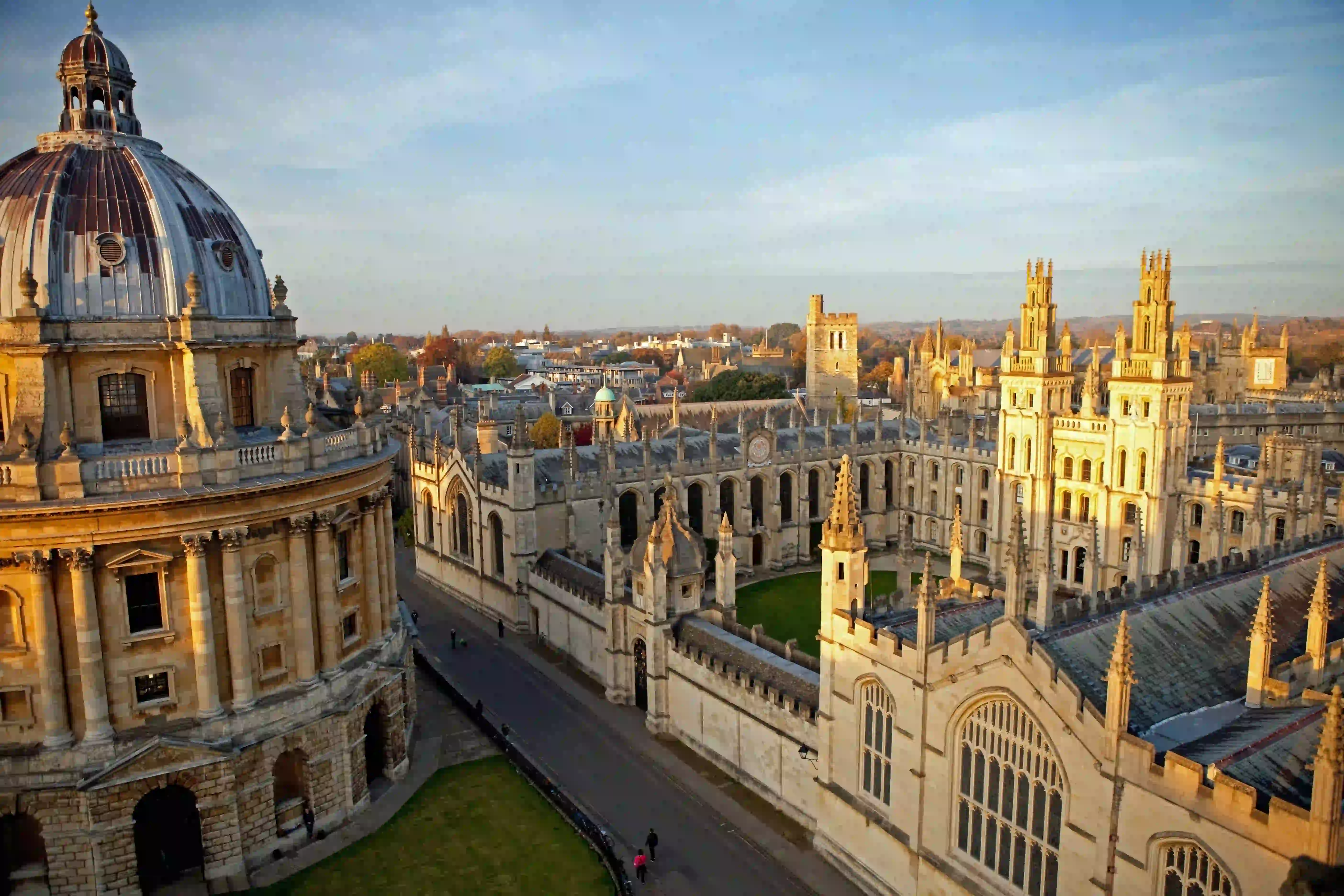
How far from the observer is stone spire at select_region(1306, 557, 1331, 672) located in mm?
19844

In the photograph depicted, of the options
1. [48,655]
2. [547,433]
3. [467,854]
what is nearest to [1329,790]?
[467,854]

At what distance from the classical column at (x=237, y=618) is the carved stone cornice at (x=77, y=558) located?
3.00m

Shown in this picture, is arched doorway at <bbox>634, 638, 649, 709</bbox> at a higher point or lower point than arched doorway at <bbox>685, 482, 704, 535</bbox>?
lower

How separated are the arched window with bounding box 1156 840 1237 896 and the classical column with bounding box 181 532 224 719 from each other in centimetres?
2271

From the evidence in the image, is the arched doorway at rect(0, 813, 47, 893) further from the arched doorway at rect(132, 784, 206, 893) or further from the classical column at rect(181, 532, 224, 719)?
the classical column at rect(181, 532, 224, 719)

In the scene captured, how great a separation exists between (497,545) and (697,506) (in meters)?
12.7

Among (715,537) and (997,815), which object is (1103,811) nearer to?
(997,815)

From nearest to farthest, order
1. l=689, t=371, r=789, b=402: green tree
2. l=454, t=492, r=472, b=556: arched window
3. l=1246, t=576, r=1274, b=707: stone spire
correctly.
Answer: l=1246, t=576, r=1274, b=707: stone spire
l=454, t=492, r=472, b=556: arched window
l=689, t=371, r=789, b=402: green tree

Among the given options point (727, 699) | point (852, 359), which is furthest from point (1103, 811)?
point (852, 359)

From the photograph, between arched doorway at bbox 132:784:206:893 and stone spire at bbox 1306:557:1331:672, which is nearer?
stone spire at bbox 1306:557:1331:672

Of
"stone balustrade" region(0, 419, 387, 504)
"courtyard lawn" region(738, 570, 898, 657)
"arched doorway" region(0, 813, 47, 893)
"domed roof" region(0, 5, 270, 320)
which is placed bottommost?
"courtyard lawn" region(738, 570, 898, 657)

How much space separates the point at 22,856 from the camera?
79.9ft

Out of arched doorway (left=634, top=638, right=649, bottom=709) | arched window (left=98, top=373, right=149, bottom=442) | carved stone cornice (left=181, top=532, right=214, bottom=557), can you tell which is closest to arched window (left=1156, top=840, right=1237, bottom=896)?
arched doorway (left=634, top=638, right=649, bottom=709)

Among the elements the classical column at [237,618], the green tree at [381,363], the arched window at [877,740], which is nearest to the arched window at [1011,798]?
the arched window at [877,740]
